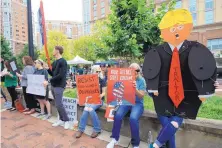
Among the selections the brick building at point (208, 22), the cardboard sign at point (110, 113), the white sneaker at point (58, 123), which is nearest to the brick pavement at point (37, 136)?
the white sneaker at point (58, 123)

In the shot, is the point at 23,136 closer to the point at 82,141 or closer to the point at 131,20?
the point at 82,141

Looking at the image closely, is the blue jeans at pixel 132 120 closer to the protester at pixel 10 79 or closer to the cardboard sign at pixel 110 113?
the cardboard sign at pixel 110 113

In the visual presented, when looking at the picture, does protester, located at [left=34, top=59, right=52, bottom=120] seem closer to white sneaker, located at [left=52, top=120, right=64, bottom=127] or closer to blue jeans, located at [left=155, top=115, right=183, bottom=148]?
white sneaker, located at [left=52, top=120, right=64, bottom=127]

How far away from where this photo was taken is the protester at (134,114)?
3068mm

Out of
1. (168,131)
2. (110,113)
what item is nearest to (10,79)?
(110,113)

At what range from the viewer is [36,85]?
16.0ft

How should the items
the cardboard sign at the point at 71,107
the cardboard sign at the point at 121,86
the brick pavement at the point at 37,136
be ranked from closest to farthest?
the cardboard sign at the point at 121,86
the brick pavement at the point at 37,136
the cardboard sign at the point at 71,107

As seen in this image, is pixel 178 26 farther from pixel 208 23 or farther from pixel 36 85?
pixel 208 23

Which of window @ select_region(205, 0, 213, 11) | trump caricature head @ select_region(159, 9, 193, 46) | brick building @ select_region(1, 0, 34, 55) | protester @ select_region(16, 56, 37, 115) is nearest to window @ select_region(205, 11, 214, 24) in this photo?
window @ select_region(205, 0, 213, 11)

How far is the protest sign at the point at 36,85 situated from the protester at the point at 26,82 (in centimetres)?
20

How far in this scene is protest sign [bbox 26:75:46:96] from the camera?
15.7 ft

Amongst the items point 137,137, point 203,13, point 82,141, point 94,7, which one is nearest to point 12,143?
point 82,141

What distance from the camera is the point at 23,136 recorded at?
12.8ft

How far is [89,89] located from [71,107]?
88 cm
